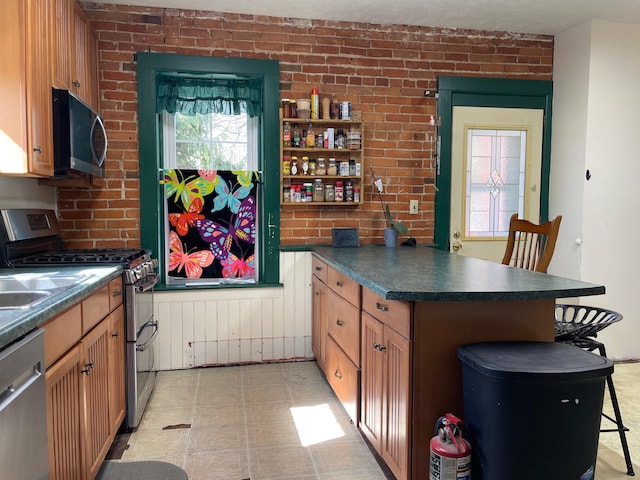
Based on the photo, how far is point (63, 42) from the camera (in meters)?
2.58

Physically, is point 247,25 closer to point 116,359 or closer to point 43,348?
point 116,359

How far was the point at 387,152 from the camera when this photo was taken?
148 inches

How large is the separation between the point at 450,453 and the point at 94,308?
57.2 inches

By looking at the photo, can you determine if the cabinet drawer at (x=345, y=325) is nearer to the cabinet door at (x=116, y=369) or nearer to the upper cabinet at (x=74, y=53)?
the cabinet door at (x=116, y=369)

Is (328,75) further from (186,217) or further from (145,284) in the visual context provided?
(145,284)

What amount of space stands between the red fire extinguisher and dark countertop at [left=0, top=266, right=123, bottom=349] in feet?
4.21

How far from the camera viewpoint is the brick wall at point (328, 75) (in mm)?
3365

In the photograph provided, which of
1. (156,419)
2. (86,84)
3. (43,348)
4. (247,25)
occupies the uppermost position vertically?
(247,25)

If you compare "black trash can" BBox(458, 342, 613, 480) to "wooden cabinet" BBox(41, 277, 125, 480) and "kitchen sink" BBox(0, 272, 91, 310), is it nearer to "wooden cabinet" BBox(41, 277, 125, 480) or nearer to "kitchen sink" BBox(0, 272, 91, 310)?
"wooden cabinet" BBox(41, 277, 125, 480)

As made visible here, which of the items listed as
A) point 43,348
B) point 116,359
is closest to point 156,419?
point 116,359

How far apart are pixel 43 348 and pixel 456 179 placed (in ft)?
10.3

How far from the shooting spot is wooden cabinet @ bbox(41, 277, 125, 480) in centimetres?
158

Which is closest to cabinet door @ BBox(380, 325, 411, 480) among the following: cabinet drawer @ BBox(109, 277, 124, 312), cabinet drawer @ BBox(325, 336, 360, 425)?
cabinet drawer @ BBox(325, 336, 360, 425)

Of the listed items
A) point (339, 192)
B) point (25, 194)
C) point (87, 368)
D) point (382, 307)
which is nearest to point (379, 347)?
point (382, 307)
